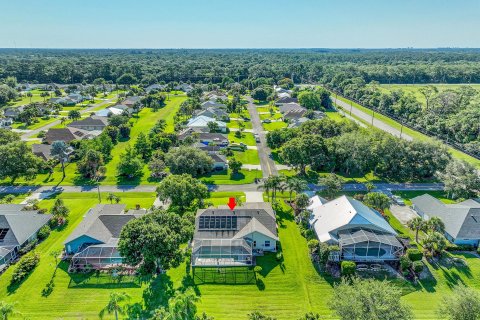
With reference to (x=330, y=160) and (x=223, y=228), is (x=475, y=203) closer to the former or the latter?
(x=330, y=160)

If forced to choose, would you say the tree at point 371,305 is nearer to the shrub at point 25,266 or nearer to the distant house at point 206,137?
the shrub at point 25,266

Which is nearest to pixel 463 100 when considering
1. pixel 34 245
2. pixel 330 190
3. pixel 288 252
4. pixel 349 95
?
pixel 349 95

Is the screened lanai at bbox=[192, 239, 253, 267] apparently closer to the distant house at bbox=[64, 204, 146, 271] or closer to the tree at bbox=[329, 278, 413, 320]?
the distant house at bbox=[64, 204, 146, 271]

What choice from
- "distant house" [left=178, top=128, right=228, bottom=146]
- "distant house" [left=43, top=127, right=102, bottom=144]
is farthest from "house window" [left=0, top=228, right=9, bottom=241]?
"distant house" [left=178, top=128, right=228, bottom=146]

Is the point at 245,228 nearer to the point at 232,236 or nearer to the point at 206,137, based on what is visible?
the point at 232,236

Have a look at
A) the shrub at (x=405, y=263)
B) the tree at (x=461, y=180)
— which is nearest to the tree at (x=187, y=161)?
the shrub at (x=405, y=263)

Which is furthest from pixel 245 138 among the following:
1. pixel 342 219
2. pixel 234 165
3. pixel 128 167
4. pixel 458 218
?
pixel 458 218
